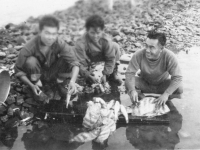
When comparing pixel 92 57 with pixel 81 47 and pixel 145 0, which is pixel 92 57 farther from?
pixel 145 0

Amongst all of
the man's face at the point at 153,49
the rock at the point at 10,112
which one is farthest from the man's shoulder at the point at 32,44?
the man's face at the point at 153,49

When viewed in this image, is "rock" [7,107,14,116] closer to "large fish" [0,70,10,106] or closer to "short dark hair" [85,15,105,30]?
"large fish" [0,70,10,106]

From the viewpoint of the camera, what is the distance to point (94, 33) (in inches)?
148

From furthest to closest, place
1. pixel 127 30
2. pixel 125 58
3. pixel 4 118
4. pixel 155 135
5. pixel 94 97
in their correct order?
1. pixel 127 30
2. pixel 125 58
3. pixel 94 97
4. pixel 4 118
5. pixel 155 135

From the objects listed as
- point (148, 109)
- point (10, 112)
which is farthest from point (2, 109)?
point (148, 109)

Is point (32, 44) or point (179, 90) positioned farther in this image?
point (179, 90)

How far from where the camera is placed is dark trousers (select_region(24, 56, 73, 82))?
140 inches

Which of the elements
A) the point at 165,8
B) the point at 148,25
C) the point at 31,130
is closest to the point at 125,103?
the point at 31,130

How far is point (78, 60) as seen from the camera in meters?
4.05

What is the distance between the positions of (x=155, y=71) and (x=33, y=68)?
1.78 metres

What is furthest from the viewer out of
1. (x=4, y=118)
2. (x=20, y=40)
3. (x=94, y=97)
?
(x=20, y=40)

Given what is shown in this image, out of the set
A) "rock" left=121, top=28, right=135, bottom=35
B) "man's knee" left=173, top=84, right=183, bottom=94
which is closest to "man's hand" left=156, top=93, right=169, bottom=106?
"man's knee" left=173, top=84, right=183, bottom=94

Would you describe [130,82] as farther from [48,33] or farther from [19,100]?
[19,100]

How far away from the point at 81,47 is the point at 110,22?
3.10 m
